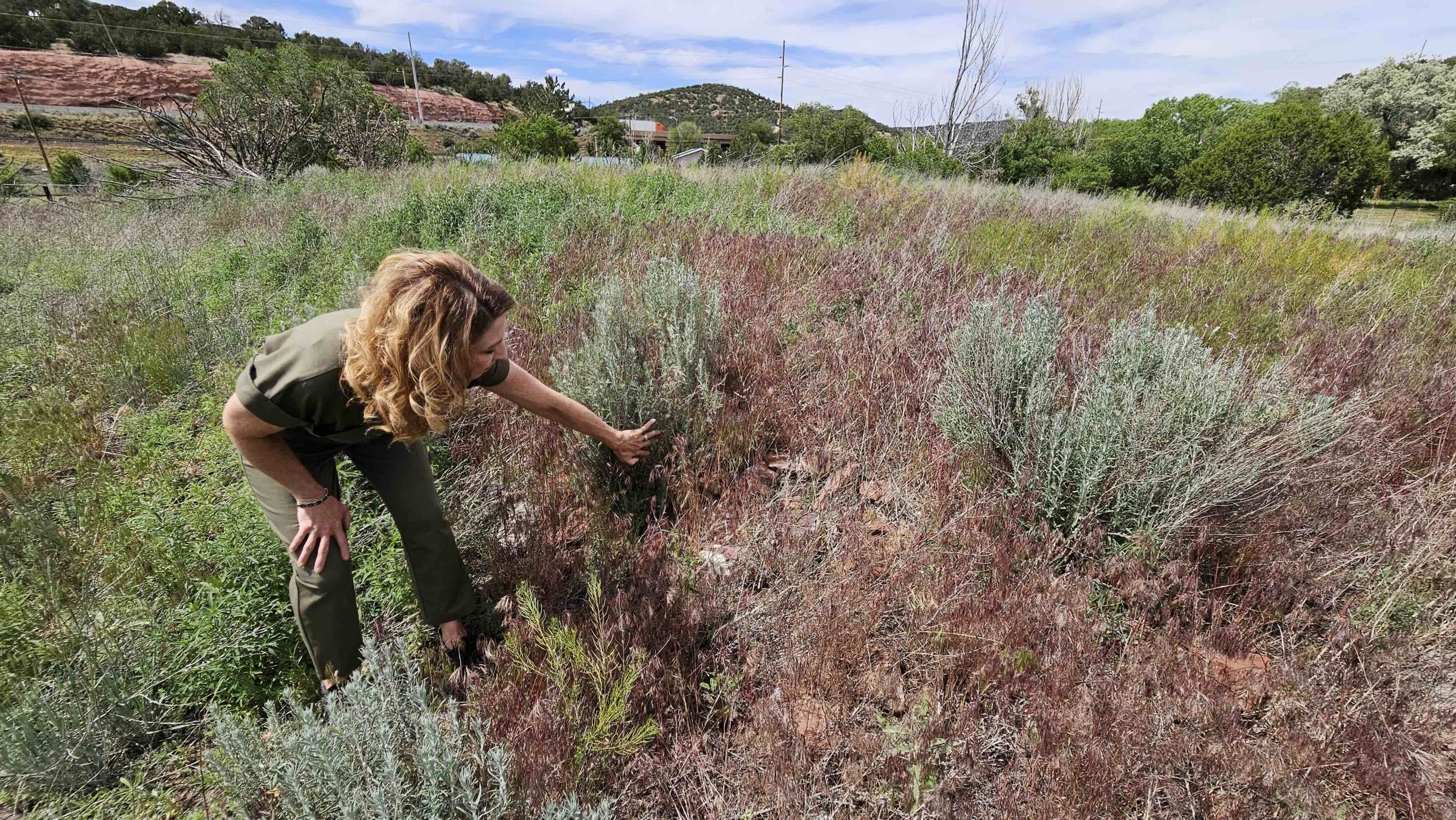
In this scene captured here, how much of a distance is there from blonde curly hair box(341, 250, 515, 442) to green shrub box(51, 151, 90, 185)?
83.5 ft

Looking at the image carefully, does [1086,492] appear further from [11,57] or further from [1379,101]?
[11,57]

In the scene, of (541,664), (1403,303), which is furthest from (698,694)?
(1403,303)

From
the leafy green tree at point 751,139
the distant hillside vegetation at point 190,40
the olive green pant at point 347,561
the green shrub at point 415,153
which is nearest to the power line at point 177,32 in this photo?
the distant hillside vegetation at point 190,40

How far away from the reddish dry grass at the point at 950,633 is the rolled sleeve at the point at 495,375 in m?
0.71

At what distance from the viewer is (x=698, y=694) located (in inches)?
70.2

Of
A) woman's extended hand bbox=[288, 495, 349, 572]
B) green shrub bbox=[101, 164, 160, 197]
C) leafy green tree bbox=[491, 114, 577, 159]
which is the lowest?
woman's extended hand bbox=[288, 495, 349, 572]

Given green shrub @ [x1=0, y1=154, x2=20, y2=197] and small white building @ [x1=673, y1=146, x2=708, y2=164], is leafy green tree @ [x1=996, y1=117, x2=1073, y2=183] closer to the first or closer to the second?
small white building @ [x1=673, y1=146, x2=708, y2=164]

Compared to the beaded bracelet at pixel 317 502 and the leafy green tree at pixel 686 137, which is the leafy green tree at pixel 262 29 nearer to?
the leafy green tree at pixel 686 137

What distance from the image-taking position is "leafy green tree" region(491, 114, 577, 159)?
17.3m

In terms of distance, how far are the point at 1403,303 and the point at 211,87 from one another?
20.3 m

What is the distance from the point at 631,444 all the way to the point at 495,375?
62 cm

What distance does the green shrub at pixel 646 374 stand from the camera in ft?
8.63

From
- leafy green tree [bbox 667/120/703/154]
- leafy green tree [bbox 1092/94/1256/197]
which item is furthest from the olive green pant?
leafy green tree [bbox 1092/94/1256/197]

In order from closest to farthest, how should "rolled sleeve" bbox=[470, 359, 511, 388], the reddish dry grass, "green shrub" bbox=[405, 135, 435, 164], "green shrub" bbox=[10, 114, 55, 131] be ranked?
the reddish dry grass, "rolled sleeve" bbox=[470, 359, 511, 388], "green shrub" bbox=[405, 135, 435, 164], "green shrub" bbox=[10, 114, 55, 131]
